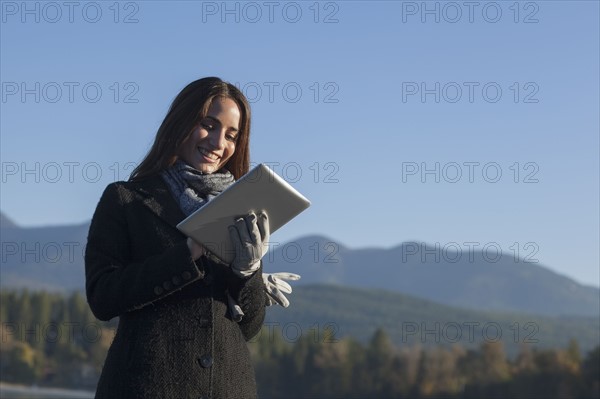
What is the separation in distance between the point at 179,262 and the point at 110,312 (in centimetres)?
27

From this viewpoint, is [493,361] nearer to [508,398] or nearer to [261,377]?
[508,398]

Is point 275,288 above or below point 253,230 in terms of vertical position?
below

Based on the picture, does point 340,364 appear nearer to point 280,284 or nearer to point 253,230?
point 280,284

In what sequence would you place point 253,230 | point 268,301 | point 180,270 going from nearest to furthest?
point 253,230 < point 180,270 < point 268,301

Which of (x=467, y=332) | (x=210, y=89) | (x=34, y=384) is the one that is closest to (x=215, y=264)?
(x=210, y=89)

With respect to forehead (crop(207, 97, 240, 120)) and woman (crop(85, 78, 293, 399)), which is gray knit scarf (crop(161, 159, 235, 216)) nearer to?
woman (crop(85, 78, 293, 399))

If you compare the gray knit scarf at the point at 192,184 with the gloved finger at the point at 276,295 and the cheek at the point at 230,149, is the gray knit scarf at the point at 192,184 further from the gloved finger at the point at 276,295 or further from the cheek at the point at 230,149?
the gloved finger at the point at 276,295

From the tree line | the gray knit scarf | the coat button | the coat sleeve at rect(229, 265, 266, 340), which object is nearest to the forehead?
the gray knit scarf

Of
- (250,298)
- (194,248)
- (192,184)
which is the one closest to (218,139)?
(192,184)

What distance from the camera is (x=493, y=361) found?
9800 cm

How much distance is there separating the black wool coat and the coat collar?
0.03 ft

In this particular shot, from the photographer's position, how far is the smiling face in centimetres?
427

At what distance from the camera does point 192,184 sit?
4270 millimetres

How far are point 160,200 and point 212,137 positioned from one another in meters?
0.27
